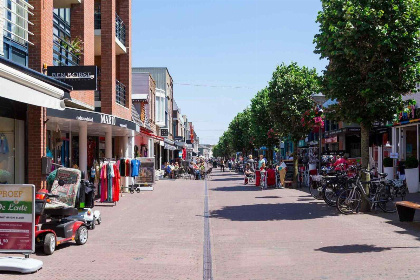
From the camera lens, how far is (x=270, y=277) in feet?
21.9

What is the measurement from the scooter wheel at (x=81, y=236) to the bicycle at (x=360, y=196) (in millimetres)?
7116

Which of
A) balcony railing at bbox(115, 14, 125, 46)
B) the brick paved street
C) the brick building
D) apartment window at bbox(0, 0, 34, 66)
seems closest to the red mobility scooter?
the brick paved street

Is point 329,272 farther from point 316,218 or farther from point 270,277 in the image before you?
point 316,218

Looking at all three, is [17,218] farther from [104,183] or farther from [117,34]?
[117,34]

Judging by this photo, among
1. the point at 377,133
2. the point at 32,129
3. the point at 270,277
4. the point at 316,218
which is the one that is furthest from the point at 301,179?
the point at 270,277

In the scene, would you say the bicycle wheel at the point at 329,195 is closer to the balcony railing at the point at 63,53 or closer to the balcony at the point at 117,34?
the balcony railing at the point at 63,53

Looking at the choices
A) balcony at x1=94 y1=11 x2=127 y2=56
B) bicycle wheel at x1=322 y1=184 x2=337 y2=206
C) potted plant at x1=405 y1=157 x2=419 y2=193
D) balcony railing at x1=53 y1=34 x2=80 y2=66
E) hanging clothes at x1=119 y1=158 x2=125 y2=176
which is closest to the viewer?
bicycle wheel at x1=322 y1=184 x2=337 y2=206

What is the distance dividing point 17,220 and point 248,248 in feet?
12.6

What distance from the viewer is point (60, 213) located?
9.52 m

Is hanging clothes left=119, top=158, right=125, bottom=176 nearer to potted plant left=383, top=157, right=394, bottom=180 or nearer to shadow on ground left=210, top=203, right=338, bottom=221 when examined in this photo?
shadow on ground left=210, top=203, right=338, bottom=221

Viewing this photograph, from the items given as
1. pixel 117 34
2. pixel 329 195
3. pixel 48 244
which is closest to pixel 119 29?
pixel 117 34

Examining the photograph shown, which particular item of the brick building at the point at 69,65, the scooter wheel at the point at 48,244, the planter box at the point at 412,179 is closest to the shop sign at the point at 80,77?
the brick building at the point at 69,65

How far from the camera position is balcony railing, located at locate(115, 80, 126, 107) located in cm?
2442

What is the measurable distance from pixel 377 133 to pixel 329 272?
71.6ft
